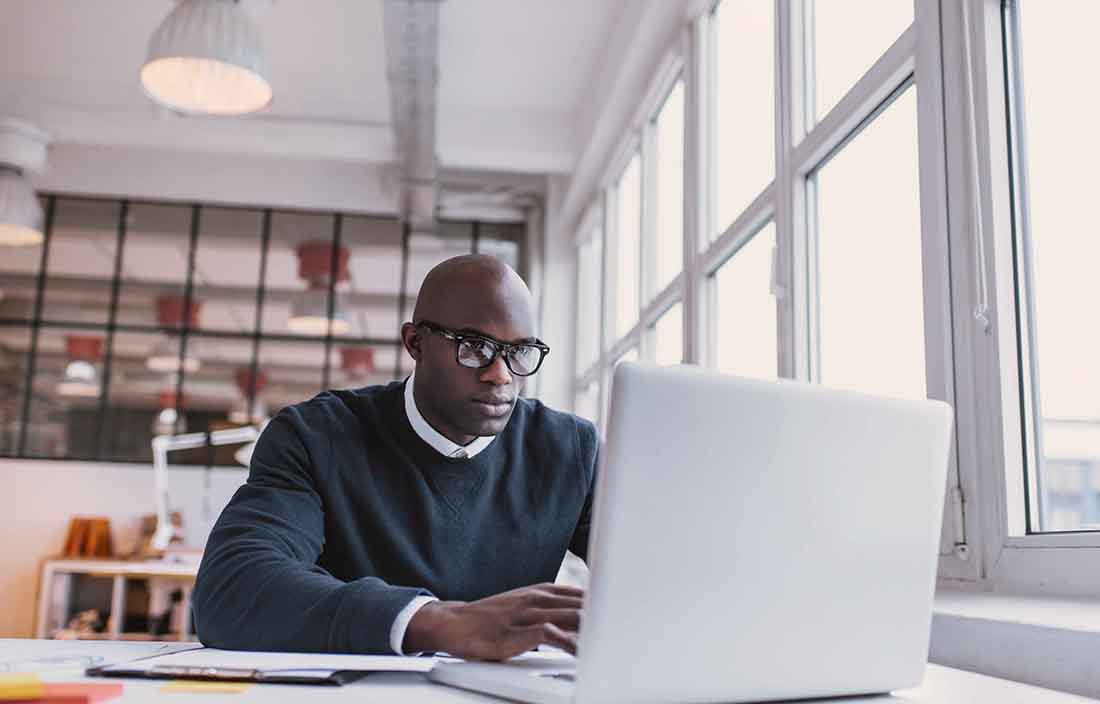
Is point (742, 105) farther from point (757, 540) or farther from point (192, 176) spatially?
point (192, 176)

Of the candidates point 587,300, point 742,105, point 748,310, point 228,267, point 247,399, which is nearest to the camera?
point 748,310

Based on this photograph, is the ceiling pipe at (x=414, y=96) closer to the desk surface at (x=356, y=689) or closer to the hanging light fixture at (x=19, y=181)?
the hanging light fixture at (x=19, y=181)

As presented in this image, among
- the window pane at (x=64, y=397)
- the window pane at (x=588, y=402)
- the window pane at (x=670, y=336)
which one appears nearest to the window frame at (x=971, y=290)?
the window pane at (x=670, y=336)

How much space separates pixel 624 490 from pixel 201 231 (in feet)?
22.0

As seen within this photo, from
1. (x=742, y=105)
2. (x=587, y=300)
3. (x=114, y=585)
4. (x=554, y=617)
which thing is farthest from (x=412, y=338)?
(x=587, y=300)

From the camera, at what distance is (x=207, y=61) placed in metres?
3.52

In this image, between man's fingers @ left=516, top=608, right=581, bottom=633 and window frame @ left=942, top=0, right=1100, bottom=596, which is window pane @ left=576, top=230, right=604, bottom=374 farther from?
man's fingers @ left=516, top=608, right=581, bottom=633

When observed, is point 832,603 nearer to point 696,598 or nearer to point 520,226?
point 696,598

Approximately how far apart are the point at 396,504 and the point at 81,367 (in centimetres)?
588

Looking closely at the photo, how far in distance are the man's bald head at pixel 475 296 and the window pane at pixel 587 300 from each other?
4.55 metres

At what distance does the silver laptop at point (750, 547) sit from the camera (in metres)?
0.78

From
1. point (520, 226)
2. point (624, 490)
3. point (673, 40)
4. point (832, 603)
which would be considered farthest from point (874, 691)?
point (520, 226)

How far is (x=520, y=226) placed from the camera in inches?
283

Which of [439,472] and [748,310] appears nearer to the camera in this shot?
[439,472]
